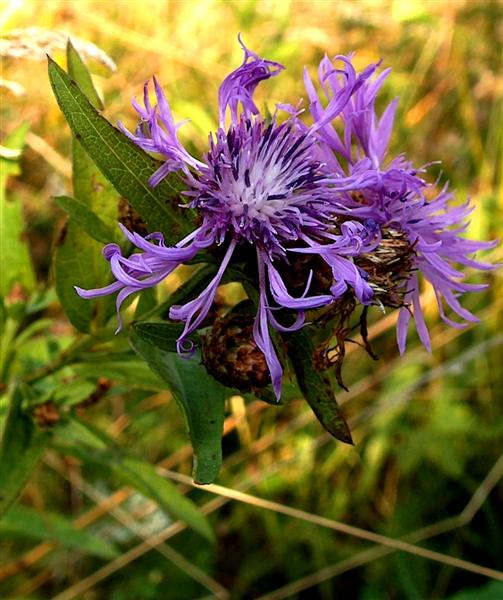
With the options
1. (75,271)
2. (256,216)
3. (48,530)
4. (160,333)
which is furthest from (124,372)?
(48,530)

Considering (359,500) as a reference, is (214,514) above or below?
above

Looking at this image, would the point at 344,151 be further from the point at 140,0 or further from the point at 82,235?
the point at 140,0

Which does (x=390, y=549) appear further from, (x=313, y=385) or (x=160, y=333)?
(x=160, y=333)

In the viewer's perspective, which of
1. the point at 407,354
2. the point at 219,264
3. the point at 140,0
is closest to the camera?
the point at 219,264

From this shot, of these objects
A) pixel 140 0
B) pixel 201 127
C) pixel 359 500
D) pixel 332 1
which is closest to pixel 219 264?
pixel 201 127


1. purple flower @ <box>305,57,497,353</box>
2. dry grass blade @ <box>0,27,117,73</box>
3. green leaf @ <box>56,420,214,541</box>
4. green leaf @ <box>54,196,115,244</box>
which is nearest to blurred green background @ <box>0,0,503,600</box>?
dry grass blade @ <box>0,27,117,73</box>

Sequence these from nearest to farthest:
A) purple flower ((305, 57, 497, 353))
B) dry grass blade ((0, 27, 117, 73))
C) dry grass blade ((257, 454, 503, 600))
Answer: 1. purple flower ((305, 57, 497, 353))
2. dry grass blade ((0, 27, 117, 73))
3. dry grass blade ((257, 454, 503, 600))

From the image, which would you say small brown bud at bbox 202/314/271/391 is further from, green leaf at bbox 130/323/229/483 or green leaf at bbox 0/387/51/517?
green leaf at bbox 0/387/51/517
